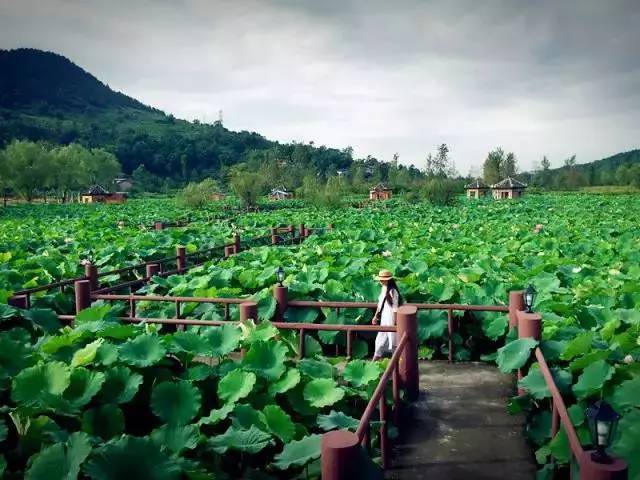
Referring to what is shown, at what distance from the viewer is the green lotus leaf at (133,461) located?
8.71 feet

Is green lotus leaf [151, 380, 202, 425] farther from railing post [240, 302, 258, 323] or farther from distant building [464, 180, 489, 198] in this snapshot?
distant building [464, 180, 489, 198]

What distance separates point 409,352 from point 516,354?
888mm

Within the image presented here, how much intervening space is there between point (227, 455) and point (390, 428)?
54.0 inches

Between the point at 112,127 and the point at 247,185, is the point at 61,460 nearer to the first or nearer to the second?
the point at 247,185

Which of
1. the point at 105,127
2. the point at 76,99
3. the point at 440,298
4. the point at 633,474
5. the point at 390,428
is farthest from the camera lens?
the point at 76,99

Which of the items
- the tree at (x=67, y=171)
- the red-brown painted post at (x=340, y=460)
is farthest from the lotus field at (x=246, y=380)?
the tree at (x=67, y=171)

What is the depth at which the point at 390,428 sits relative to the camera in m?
4.12

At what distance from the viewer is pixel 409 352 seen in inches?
184

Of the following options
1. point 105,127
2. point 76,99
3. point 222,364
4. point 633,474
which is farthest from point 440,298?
point 76,99

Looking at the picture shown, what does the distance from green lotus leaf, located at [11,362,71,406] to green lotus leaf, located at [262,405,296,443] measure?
132 cm

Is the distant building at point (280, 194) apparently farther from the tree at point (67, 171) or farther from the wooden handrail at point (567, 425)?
the wooden handrail at point (567, 425)

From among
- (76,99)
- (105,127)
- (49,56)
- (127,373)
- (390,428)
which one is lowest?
(390,428)

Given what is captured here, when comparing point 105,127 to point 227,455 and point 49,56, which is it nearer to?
point 49,56

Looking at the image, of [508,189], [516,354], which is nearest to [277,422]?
[516,354]
